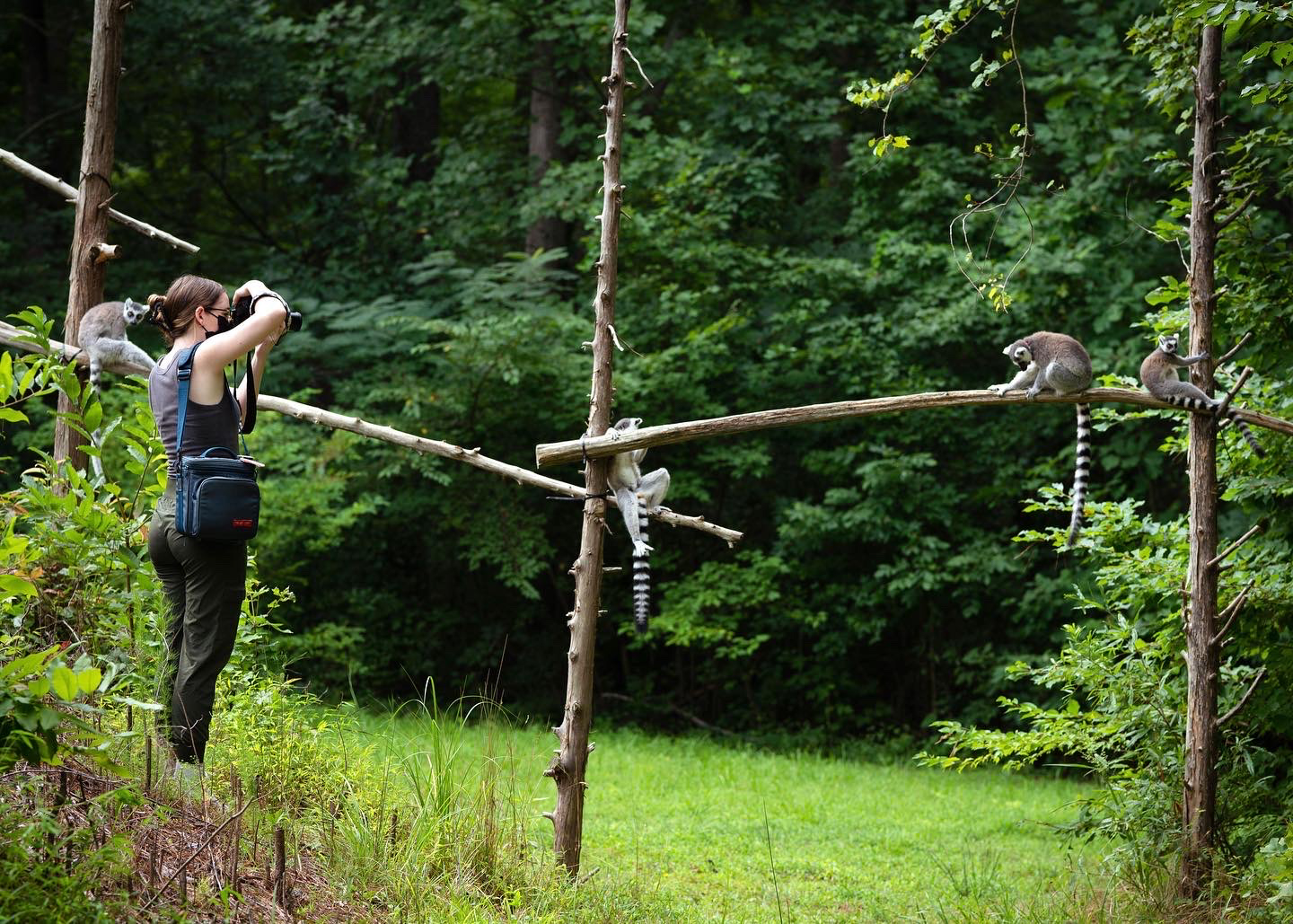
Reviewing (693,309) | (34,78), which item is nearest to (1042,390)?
(693,309)

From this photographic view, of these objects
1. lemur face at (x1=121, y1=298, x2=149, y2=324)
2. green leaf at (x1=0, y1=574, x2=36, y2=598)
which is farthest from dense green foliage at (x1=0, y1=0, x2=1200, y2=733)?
green leaf at (x1=0, y1=574, x2=36, y2=598)

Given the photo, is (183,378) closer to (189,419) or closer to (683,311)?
(189,419)

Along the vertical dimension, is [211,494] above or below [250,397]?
below

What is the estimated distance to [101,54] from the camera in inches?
197

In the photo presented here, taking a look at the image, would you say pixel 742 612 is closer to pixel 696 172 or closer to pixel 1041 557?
pixel 1041 557

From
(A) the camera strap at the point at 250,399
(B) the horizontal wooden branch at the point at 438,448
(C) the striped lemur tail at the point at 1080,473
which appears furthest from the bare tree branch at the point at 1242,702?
(A) the camera strap at the point at 250,399

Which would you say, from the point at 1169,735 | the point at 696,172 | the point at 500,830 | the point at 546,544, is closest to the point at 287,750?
the point at 500,830

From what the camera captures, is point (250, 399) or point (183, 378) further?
point (250, 399)

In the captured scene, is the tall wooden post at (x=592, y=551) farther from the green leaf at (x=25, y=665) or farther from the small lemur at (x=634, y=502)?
the green leaf at (x=25, y=665)

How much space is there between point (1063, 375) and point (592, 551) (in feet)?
6.89

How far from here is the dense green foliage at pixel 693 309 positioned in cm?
1001

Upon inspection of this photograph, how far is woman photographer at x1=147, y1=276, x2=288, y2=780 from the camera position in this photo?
3.41 meters

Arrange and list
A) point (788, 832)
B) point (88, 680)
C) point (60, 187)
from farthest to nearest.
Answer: point (788, 832), point (60, 187), point (88, 680)

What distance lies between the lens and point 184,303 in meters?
3.52
